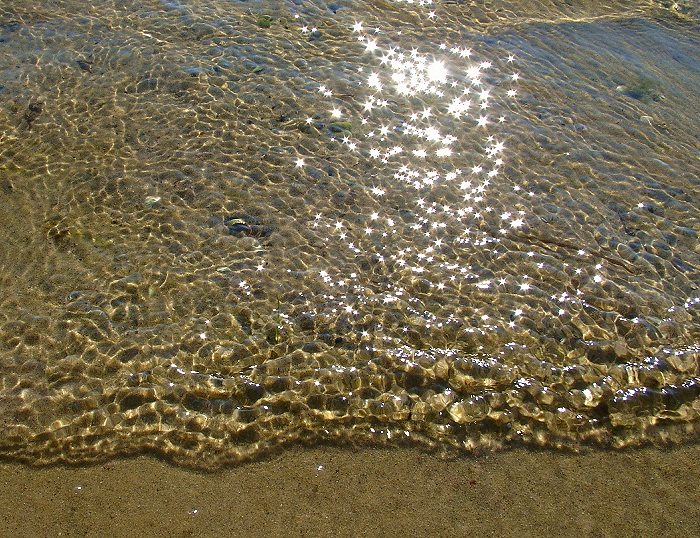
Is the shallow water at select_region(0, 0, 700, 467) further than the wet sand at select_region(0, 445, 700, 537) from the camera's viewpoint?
Yes

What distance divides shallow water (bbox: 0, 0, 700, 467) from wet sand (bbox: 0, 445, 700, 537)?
0.13 metres

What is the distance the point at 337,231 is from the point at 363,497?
1.89 meters

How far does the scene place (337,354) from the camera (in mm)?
3660

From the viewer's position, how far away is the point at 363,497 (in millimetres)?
3084

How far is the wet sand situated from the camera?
296 cm

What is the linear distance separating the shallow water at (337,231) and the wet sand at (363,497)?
134 mm

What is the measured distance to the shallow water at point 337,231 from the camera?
346 centimetres

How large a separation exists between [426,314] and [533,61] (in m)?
3.33

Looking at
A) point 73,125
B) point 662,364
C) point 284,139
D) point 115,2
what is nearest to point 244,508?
point 662,364

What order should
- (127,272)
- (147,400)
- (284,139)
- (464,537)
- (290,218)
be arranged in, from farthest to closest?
(284,139) < (290,218) < (127,272) < (147,400) < (464,537)

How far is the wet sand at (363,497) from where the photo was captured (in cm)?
296

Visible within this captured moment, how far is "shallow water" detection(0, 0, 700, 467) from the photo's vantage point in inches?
136

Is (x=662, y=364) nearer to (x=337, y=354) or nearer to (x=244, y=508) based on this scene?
(x=337, y=354)

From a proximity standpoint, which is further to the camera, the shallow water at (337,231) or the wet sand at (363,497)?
the shallow water at (337,231)
